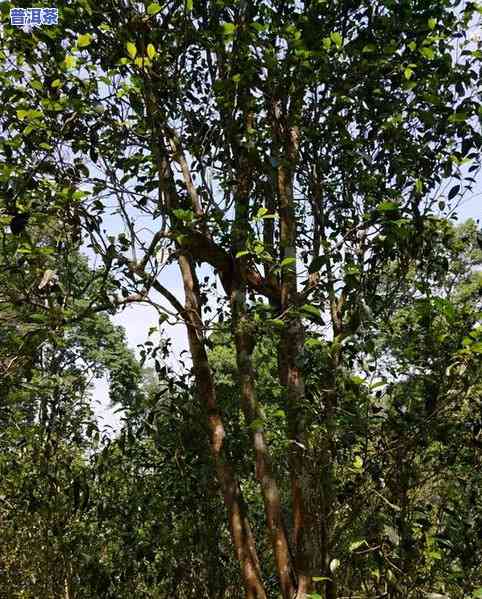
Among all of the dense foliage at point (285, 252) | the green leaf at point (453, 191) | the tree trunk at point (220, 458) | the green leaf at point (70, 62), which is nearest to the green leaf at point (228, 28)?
the dense foliage at point (285, 252)

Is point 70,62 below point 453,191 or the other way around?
the other way around

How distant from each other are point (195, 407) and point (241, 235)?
1.71m

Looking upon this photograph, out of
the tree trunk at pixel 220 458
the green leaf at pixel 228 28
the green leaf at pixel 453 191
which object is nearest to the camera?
the green leaf at pixel 228 28

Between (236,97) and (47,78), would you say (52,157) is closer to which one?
(47,78)

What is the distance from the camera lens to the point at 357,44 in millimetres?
3152

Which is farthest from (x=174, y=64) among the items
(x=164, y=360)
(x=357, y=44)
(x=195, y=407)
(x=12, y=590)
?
(x=12, y=590)

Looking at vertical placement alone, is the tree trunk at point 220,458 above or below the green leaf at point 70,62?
below

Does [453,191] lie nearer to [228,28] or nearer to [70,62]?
[228,28]

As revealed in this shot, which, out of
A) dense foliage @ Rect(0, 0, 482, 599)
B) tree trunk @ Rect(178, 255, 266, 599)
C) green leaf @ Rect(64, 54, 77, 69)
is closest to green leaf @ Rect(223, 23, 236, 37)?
dense foliage @ Rect(0, 0, 482, 599)

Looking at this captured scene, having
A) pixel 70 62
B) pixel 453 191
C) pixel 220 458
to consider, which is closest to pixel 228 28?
pixel 70 62

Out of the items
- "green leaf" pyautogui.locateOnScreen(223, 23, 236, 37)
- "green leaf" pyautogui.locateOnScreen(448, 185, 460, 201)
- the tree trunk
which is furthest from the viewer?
"green leaf" pyautogui.locateOnScreen(448, 185, 460, 201)

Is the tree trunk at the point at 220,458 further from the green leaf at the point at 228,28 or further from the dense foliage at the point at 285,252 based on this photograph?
the green leaf at the point at 228,28

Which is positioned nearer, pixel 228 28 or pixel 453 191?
pixel 228 28

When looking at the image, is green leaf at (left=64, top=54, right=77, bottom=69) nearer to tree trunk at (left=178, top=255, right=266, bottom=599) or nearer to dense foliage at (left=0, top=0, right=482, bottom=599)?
dense foliage at (left=0, top=0, right=482, bottom=599)
